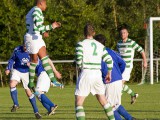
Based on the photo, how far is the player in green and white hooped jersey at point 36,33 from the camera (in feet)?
44.2

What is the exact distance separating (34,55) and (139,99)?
7.61 metres

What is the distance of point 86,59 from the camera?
11.6m

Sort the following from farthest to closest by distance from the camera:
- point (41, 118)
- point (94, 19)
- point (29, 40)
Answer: point (94, 19), point (41, 118), point (29, 40)

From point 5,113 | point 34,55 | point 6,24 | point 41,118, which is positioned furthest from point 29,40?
point 6,24

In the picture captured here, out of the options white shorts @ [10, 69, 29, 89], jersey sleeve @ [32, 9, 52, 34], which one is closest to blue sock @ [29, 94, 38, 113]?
white shorts @ [10, 69, 29, 89]

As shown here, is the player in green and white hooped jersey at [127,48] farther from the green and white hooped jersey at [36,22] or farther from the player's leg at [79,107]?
the player's leg at [79,107]

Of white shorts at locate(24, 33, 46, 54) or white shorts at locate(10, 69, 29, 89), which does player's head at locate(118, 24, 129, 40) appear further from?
white shorts at locate(24, 33, 46, 54)

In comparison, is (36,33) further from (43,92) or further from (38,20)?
(43,92)

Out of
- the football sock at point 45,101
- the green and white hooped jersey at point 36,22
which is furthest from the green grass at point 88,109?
the green and white hooped jersey at point 36,22

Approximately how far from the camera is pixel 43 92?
612 inches

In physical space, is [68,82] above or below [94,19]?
below

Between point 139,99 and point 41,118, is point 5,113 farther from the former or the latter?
point 139,99

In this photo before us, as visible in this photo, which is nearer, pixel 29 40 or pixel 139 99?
pixel 29 40

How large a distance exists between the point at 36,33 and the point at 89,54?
257cm
